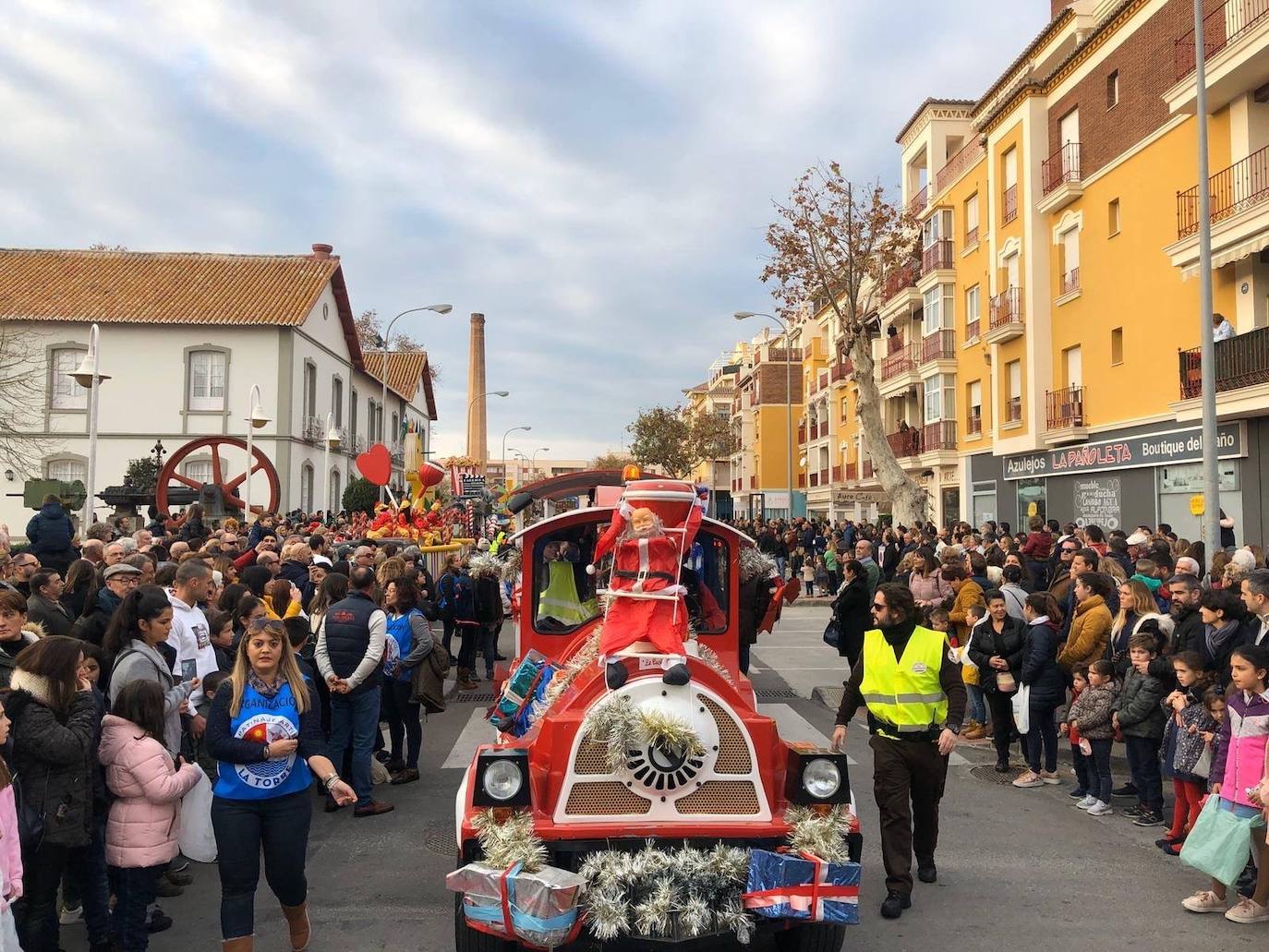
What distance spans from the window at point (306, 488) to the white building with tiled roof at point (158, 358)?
0.35m

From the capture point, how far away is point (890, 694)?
219 inches

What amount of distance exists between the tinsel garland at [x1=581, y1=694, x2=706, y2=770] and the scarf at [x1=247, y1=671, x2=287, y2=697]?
1.47m

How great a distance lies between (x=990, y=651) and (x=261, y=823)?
6.25 meters

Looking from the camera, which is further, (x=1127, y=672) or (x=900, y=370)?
(x=900, y=370)

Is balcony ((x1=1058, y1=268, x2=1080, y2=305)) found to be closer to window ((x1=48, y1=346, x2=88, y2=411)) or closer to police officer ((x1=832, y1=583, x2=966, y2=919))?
police officer ((x1=832, y1=583, x2=966, y2=919))

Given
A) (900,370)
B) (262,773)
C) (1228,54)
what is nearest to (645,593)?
(262,773)

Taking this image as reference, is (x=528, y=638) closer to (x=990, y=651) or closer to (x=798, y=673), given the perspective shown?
(x=990, y=651)

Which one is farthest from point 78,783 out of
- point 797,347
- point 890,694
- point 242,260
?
point 797,347

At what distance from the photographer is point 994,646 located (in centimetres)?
841

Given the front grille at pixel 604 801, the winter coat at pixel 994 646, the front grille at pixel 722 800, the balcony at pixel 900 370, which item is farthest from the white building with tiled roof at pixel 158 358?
the front grille at pixel 722 800

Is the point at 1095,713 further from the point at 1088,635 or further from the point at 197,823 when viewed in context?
the point at 197,823

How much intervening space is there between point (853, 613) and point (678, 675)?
6839 mm

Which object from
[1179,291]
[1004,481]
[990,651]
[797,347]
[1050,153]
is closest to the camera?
[990,651]

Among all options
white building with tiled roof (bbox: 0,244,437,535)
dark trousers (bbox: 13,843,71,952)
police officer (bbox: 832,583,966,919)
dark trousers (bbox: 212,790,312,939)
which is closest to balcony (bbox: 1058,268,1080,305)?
police officer (bbox: 832,583,966,919)
